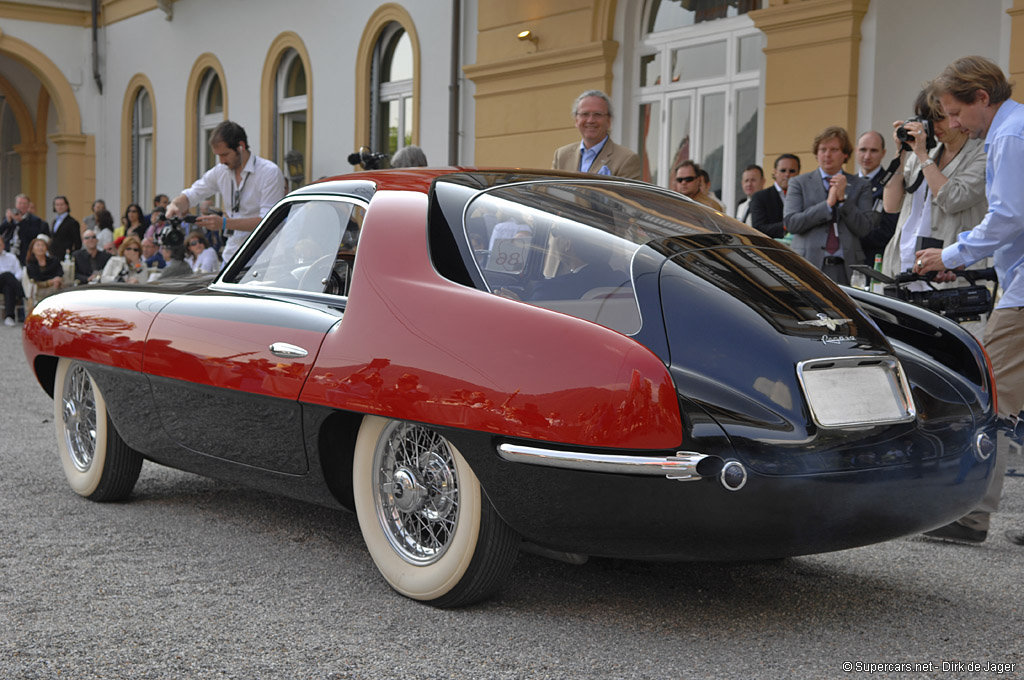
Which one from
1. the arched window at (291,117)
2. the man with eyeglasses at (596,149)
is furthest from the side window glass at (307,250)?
the arched window at (291,117)

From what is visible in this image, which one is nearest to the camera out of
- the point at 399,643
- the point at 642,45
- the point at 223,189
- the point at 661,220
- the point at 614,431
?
the point at 614,431

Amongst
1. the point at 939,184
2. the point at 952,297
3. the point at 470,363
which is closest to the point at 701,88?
the point at 939,184

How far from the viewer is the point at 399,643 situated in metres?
3.15

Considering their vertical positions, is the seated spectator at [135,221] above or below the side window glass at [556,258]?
above

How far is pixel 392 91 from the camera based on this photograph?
18.0 meters

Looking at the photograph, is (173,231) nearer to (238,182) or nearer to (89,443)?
(238,182)

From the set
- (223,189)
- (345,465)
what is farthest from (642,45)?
(345,465)

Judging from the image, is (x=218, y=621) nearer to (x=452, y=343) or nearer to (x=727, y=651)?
(x=452, y=343)

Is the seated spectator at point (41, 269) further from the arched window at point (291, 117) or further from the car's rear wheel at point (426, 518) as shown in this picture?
the car's rear wheel at point (426, 518)

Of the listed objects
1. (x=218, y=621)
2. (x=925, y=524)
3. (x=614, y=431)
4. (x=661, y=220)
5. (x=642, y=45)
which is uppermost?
(x=642, y=45)

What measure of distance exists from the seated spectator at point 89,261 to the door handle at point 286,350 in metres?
14.7

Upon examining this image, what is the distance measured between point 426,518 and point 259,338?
90 cm

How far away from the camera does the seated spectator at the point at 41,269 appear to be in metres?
17.1

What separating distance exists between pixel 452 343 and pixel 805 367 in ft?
3.17
